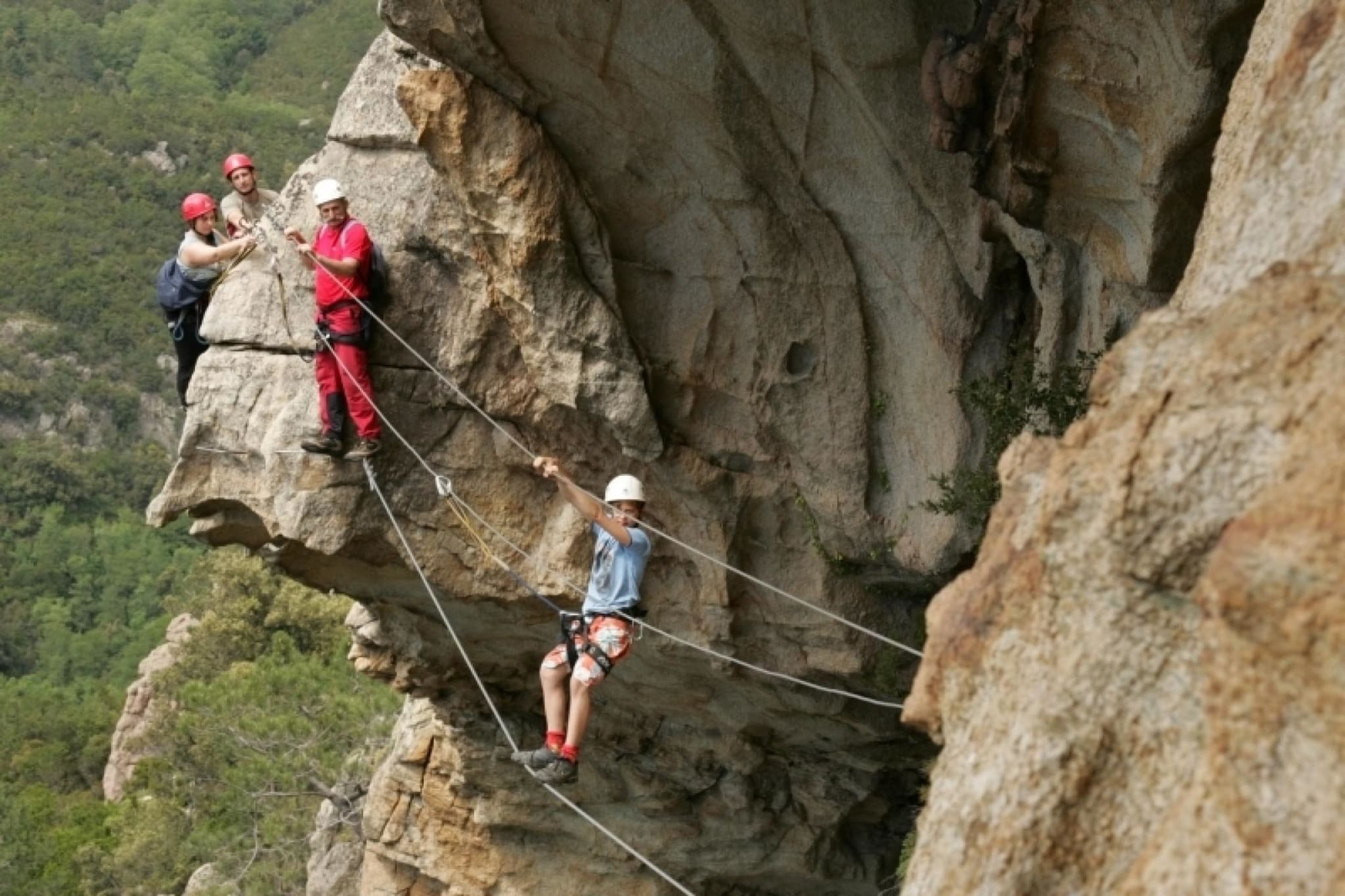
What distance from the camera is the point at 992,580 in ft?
16.6


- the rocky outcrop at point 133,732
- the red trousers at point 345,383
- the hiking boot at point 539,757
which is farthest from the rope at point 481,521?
the rocky outcrop at point 133,732

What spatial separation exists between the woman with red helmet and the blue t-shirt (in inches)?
123

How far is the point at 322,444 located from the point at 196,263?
1305 mm

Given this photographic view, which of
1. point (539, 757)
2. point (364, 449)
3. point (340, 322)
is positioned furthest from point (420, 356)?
point (539, 757)

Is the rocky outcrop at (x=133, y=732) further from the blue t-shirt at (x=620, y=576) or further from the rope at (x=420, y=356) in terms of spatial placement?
the blue t-shirt at (x=620, y=576)

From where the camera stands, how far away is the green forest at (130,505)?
25.9 metres

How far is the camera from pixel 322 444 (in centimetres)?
1071

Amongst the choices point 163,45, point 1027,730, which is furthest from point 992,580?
point 163,45

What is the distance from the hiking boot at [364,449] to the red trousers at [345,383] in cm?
3

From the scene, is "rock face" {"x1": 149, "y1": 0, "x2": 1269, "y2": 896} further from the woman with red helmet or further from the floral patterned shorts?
the floral patterned shorts

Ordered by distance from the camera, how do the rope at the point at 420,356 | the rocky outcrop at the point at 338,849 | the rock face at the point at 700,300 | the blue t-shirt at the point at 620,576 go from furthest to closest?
the rocky outcrop at the point at 338,849 → the rope at the point at 420,356 → the rock face at the point at 700,300 → the blue t-shirt at the point at 620,576

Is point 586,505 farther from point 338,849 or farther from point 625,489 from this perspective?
point 338,849

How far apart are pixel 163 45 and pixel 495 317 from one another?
7039 cm

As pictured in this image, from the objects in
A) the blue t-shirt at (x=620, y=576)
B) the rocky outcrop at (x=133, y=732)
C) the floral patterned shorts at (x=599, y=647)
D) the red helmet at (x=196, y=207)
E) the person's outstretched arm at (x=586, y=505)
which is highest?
the red helmet at (x=196, y=207)
